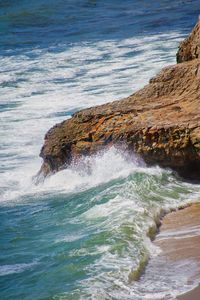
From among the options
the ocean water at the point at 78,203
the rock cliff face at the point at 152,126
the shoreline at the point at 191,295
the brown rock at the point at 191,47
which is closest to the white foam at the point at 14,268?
the ocean water at the point at 78,203

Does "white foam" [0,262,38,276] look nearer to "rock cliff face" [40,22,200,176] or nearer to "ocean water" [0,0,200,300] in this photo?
"ocean water" [0,0,200,300]

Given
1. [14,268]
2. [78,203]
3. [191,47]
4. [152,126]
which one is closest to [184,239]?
[14,268]

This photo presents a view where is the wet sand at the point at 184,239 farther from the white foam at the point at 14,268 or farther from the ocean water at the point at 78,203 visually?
the white foam at the point at 14,268

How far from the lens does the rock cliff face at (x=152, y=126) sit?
365 inches

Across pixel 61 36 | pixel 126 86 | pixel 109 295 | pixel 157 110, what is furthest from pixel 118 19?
pixel 109 295

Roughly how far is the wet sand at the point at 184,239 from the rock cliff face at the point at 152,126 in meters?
1.05

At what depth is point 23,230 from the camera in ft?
28.3

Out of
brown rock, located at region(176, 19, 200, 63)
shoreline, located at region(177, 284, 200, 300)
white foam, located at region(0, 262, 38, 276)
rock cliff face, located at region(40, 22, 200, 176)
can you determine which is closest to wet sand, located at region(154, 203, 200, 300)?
shoreline, located at region(177, 284, 200, 300)

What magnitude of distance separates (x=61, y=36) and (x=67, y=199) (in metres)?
19.3

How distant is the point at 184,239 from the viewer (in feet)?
24.5

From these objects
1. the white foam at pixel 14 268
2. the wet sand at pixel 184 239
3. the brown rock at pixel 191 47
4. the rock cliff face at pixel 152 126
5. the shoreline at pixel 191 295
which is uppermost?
the brown rock at pixel 191 47

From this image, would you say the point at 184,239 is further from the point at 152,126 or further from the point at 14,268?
the point at 152,126

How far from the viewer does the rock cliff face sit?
9.27 metres

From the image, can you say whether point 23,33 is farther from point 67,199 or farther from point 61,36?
point 67,199
